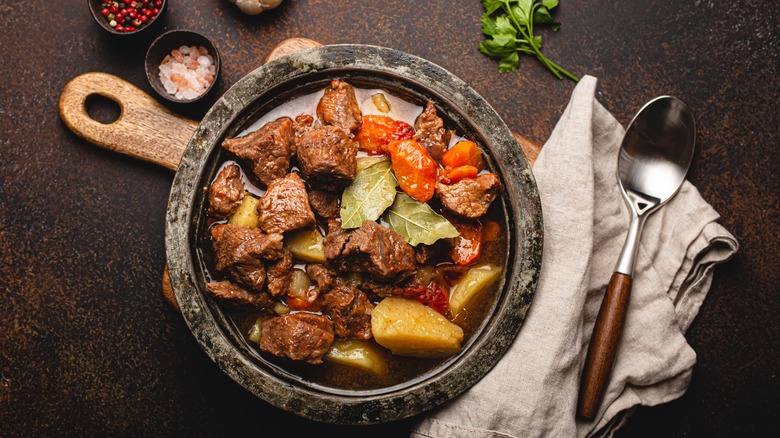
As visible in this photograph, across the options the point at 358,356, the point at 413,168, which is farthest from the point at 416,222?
the point at 358,356

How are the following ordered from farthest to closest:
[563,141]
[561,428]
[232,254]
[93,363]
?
[93,363], [563,141], [561,428], [232,254]

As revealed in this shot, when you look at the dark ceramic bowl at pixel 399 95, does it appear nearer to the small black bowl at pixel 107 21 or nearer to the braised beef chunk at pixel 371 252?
the braised beef chunk at pixel 371 252

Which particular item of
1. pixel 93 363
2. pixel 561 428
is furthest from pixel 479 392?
pixel 93 363

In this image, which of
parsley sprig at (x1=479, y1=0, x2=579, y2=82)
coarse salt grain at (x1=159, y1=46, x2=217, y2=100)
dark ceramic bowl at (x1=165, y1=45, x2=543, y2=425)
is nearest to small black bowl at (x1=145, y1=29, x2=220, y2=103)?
coarse salt grain at (x1=159, y1=46, x2=217, y2=100)

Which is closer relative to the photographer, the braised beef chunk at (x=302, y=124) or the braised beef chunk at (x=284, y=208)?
the braised beef chunk at (x=284, y=208)

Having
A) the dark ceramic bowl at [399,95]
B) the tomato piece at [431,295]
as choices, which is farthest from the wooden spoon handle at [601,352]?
the tomato piece at [431,295]

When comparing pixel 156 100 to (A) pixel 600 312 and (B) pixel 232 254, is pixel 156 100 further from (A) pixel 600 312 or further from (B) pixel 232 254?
(A) pixel 600 312

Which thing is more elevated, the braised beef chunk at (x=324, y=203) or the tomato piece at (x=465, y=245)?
the tomato piece at (x=465, y=245)
